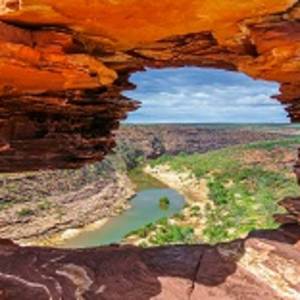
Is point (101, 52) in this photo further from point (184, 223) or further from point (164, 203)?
point (164, 203)

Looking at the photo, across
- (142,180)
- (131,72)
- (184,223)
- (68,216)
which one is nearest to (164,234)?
(184,223)

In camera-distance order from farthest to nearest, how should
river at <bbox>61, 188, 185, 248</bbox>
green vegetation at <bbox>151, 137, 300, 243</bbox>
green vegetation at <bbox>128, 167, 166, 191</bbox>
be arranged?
green vegetation at <bbox>128, 167, 166, 191</bbox> → green vegetation at <bbox>151, 137, 300, 243</bbox> → river at <bbox>61, 188, 185, 248</bbox>

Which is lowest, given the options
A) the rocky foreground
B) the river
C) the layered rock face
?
the river

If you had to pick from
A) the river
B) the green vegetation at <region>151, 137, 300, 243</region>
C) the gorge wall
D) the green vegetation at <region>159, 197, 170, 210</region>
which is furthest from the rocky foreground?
the green vegetation at <region>159, 197, 170, 210</region>

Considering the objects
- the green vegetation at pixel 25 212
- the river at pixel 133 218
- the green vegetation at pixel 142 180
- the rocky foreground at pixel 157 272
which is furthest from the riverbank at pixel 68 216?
the rocky foreground at pixel 157 272

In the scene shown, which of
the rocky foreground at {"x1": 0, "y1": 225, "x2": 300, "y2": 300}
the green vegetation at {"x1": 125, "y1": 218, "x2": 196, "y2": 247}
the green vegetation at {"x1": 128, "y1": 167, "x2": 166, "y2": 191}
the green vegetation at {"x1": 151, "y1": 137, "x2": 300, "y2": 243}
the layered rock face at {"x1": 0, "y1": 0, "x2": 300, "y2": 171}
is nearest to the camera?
the layered rock face at {"x1": 0, "y1": 0, "x2": 300, "y2": 171}

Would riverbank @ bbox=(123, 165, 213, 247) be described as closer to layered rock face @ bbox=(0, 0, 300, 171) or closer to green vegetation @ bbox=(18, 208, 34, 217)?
green vegetation @ bbox=(18, 208, 34, 217)

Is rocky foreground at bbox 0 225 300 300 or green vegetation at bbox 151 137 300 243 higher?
rocky foreground at bbox 0 225 300 300
